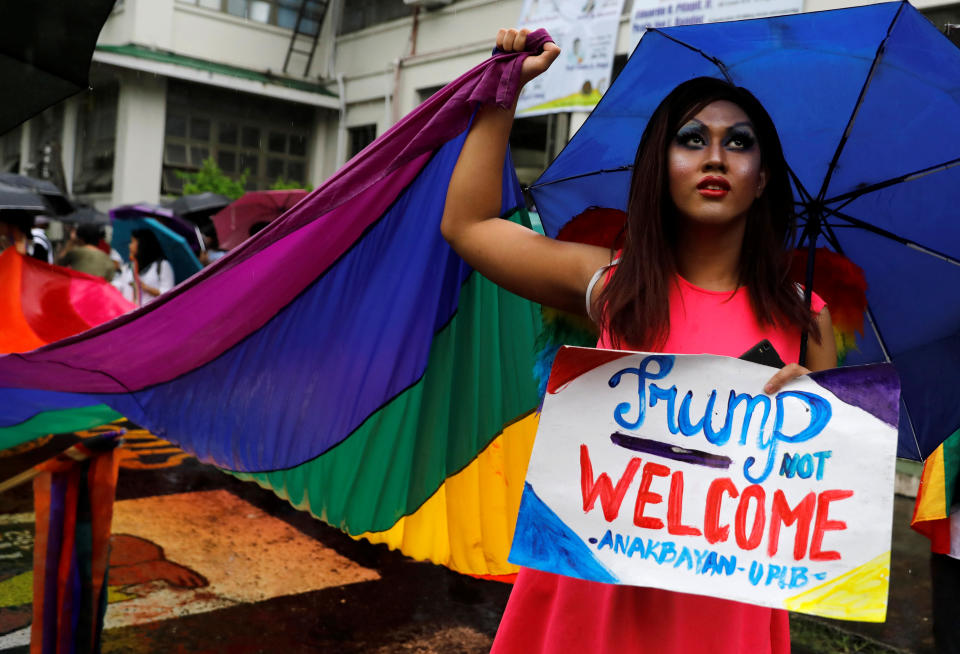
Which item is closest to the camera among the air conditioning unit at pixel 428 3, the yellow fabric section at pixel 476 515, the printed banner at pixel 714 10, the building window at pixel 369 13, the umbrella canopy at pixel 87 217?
the yellow fabric section at pixel 476 515

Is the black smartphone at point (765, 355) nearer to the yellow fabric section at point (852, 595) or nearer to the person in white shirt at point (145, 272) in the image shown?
the yellow fabric section at point (852, 595)

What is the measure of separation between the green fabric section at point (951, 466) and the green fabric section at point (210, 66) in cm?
1732

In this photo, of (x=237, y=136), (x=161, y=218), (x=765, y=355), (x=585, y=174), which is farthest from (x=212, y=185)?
(x=765, y=355)

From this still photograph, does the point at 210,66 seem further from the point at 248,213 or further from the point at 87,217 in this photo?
the point at 248,213

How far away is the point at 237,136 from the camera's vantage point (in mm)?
20047

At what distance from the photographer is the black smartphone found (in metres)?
1.68

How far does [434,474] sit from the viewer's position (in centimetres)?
249

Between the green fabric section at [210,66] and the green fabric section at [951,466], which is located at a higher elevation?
the green fabric section at [210,66]

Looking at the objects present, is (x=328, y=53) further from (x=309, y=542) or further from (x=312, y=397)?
(x=312, y=397)

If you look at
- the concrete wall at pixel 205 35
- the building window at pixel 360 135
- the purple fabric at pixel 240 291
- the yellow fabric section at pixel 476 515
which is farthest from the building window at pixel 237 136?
the yellow fabric section at pixel 476 515

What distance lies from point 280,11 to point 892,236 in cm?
1917

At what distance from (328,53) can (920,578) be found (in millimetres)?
16459

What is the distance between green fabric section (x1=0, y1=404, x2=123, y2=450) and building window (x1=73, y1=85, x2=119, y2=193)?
17.9 meters

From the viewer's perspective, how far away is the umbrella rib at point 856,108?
1.91m
